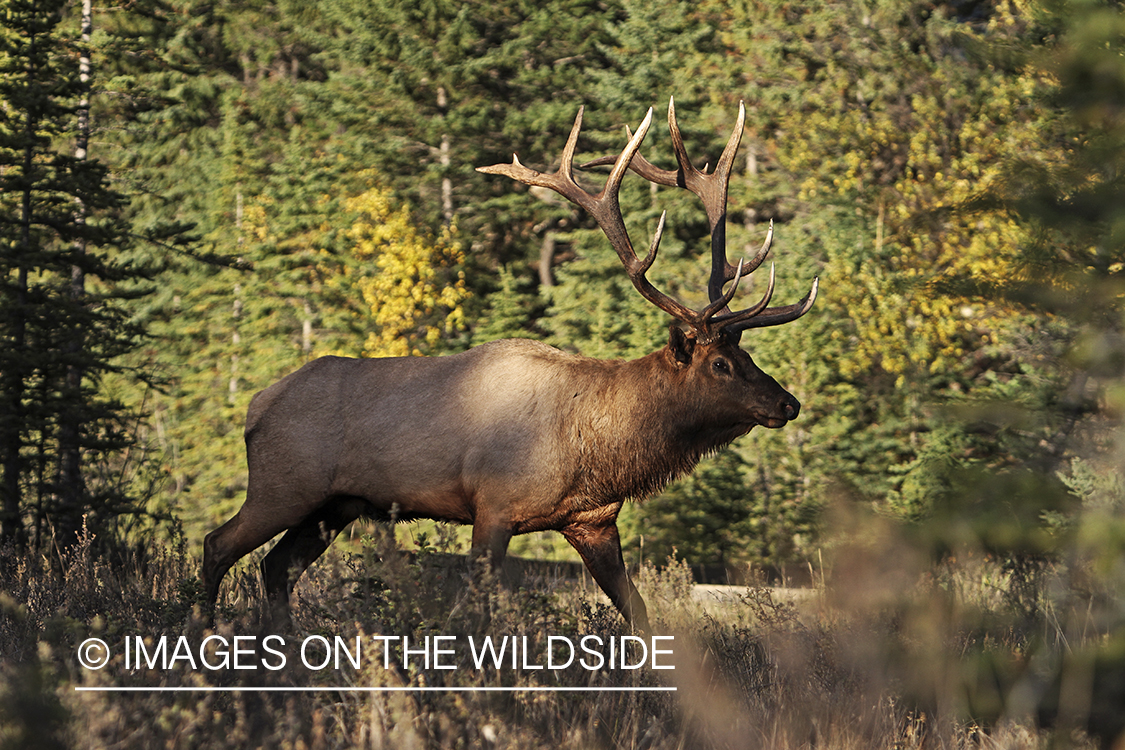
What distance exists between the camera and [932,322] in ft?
50.2

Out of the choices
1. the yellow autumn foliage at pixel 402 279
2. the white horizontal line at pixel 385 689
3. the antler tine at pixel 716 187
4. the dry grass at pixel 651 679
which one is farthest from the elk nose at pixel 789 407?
the yellow autumn foliage at pixel 402 279

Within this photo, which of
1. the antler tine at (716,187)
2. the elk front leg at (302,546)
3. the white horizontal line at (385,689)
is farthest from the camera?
the antler tine at (716,187)

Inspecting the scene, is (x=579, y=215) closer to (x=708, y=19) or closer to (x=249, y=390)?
(x=708, y=19)

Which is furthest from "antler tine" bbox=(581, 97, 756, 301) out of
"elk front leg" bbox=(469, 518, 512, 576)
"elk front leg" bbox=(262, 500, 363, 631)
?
"elk front leg" bbox=(262, 500, 363, 631)

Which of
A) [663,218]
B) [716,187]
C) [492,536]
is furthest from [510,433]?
[716,187]

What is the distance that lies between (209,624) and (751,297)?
13.8m

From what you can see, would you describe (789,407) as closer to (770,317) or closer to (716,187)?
(770,317)

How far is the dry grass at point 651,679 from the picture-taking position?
2.81 meters

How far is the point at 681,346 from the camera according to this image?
6707mm

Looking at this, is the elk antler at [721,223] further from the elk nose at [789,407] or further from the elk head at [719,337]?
the elk nose at [789,407]

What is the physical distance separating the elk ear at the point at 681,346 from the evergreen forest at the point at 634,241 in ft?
4.44

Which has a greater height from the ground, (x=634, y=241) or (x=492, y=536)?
(x=634, y=241)

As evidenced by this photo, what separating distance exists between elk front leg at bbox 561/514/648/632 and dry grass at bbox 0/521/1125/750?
57 centimetres

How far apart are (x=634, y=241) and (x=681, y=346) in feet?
46.6
